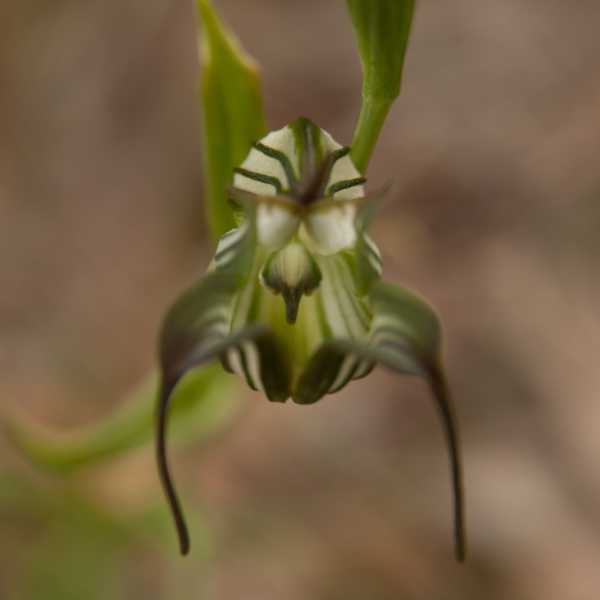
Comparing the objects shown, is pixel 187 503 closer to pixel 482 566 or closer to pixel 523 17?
pixel 482 566

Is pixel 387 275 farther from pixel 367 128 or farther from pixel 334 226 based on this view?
pixel 334 226

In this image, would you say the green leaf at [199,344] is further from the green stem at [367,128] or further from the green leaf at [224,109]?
the green leaf at [224,109]

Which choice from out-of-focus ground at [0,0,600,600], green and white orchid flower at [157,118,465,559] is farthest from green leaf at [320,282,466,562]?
out-of-focus ground at [0,0,600,600]

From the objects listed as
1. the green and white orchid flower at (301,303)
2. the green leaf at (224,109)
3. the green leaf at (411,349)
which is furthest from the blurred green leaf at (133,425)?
the green leaf at (411,349)

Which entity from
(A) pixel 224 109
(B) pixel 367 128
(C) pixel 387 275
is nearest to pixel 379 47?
(B) pixel 367 128

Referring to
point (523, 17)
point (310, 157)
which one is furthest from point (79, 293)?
point (310, 157)

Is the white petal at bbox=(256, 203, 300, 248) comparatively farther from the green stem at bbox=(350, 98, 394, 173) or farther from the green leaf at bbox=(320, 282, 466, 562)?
the green stem at bbox=(350, 98, 394, 173)
